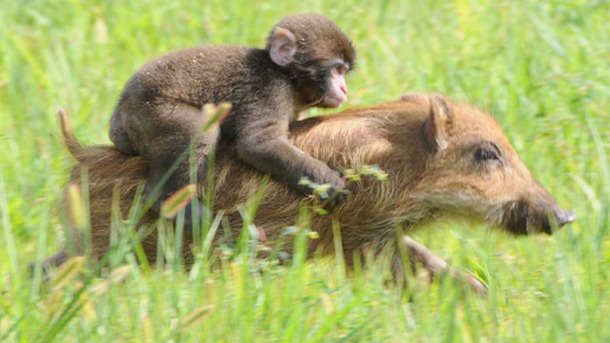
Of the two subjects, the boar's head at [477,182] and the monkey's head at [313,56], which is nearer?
the boar's head at [477,182]

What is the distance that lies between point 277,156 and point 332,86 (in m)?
0.70

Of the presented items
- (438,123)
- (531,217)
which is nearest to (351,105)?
(438,123)

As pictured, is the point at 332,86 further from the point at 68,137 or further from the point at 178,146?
the point at 68,137

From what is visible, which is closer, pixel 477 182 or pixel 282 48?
pixel 477 182

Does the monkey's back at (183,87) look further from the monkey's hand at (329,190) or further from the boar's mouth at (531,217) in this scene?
the boar's mouth at (531,217)

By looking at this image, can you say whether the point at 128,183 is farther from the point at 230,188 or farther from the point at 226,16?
the point at 226,16

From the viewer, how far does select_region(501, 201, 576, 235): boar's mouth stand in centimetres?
588

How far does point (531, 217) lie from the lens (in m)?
5.94

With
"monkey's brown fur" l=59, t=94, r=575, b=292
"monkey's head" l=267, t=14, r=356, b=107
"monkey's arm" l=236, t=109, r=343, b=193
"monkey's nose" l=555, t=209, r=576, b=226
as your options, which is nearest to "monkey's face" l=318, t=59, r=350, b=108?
"monkey's head" l=267, t=14, r=356, b=107

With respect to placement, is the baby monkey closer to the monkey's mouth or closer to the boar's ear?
the monkey's mouth

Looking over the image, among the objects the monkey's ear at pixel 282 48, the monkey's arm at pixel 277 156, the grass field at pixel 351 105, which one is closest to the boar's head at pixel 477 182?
the grass field at pixel 351 105

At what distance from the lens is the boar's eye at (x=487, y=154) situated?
19.7ft

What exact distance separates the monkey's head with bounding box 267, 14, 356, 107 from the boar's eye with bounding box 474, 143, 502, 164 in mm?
817

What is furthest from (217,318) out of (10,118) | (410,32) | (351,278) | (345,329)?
(410,32)
